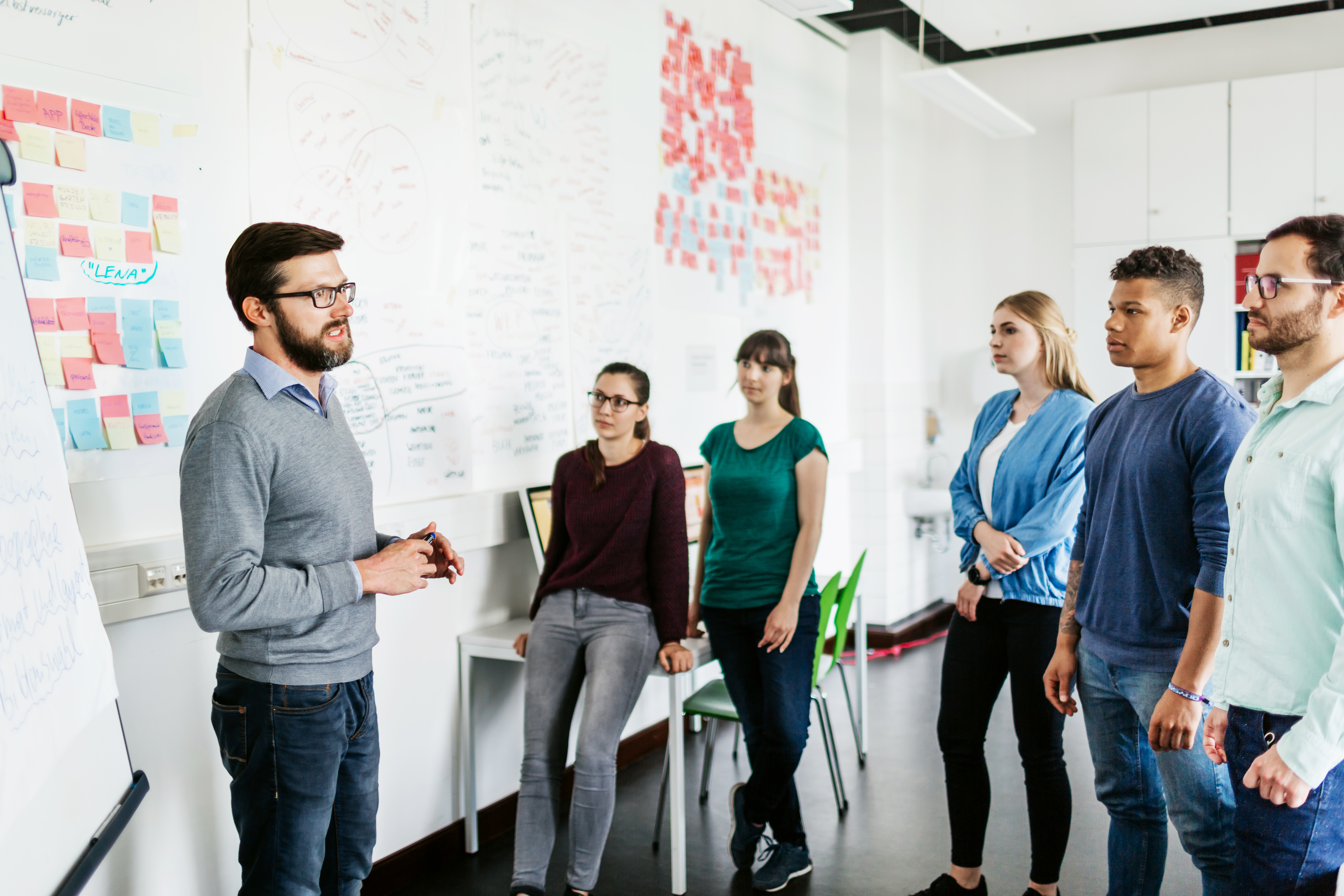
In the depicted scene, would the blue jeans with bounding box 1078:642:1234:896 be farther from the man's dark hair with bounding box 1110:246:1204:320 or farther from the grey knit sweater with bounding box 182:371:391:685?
the grey knit sweater with bounding box 182:371:391:685

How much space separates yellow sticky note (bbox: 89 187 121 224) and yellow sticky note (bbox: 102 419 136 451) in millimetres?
181

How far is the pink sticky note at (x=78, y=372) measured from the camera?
1.91 m

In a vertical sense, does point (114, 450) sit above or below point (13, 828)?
above

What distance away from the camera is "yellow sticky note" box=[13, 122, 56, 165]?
6.02ft

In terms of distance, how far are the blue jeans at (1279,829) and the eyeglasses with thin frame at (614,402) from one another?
1610 mm

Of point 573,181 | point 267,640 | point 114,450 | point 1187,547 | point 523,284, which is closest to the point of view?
point 267,640

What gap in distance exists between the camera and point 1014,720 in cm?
243

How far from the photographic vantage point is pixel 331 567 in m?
1.75

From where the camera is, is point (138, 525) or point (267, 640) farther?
point (138, 525)

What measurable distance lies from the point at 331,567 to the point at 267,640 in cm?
16

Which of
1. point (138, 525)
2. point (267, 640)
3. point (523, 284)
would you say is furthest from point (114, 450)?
point (523, 284)

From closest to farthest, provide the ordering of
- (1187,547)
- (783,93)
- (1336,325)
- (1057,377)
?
(1336,325) < (1187,547) < (1057,377) < (783,93)

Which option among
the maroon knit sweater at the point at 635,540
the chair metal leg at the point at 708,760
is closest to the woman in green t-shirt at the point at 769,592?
the maroon knit sweater at the point at 635,540

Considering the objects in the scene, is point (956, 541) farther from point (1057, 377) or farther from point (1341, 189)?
point (1057, 377)
